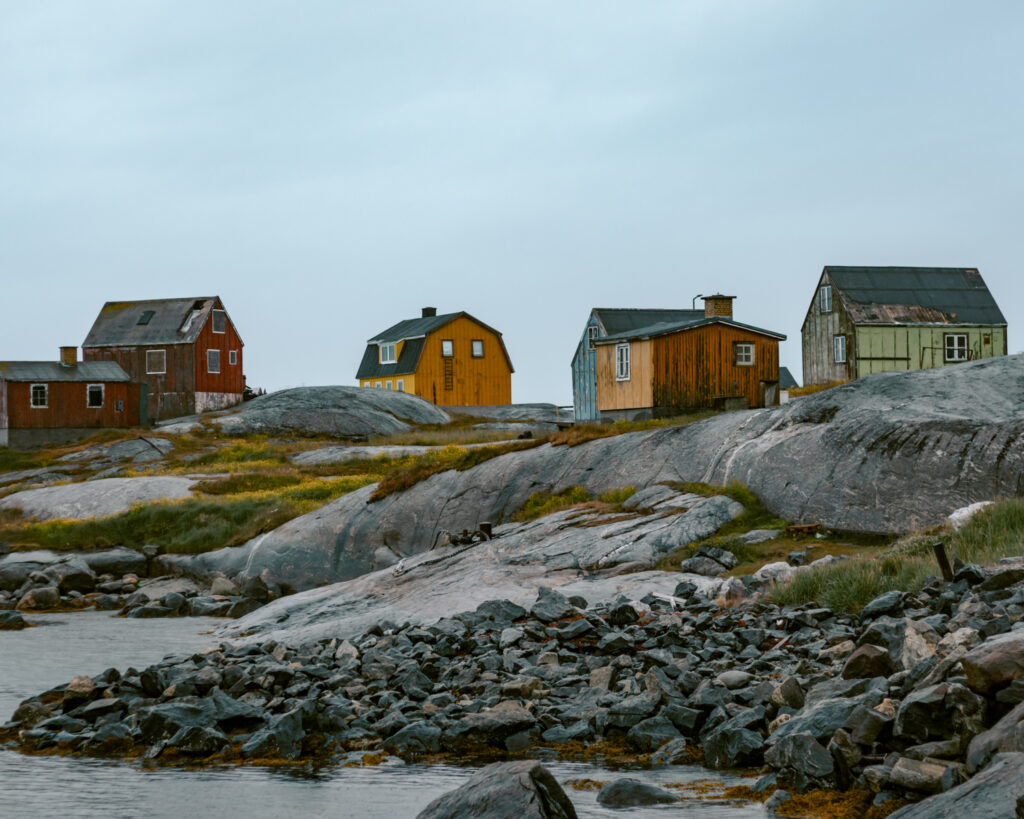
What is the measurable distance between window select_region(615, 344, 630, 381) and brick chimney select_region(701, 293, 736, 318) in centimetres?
372

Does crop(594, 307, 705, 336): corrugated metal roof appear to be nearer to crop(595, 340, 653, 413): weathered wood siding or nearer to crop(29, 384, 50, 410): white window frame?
crop(595, 340, 653, 413): weathered wood siding

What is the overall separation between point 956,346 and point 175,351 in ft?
132

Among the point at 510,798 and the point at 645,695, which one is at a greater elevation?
the point at 510,798

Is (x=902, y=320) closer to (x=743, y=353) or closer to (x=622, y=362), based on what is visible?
(x=743, y=353)

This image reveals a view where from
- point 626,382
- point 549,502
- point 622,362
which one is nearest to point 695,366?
point 626,382

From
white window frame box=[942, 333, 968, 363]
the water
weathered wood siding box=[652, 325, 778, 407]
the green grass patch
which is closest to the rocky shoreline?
the water

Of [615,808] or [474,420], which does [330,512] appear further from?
[474,420]

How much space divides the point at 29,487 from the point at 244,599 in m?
22.0

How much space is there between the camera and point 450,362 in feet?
224

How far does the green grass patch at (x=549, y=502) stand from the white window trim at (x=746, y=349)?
746 inches

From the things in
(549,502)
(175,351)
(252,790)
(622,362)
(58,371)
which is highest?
(175,351)

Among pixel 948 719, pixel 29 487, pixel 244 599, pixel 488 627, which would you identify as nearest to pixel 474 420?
pixel 29 487

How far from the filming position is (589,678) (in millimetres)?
12812

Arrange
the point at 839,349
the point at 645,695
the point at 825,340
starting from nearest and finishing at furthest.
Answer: the point at 645,695 → the point at 839,349 → the point at 825,340
